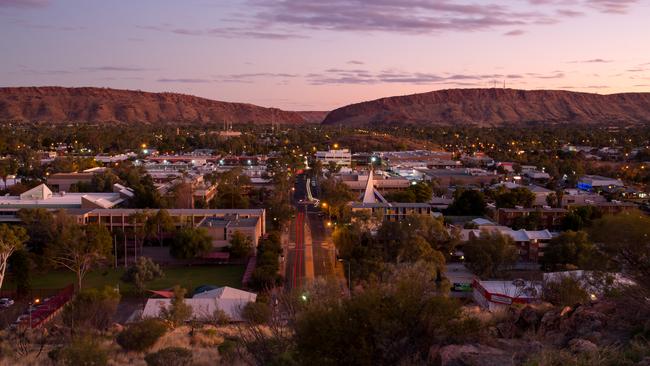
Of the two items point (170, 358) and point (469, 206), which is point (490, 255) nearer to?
point (469, 206)

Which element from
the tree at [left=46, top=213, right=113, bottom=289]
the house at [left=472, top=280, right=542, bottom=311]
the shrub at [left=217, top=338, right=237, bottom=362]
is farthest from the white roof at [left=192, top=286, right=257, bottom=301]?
the shrub at [left=217, top=338, right=237, bottom=362]

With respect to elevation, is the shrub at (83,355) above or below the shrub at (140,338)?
above

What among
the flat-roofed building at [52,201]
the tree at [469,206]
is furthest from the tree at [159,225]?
the tree at [469,206]

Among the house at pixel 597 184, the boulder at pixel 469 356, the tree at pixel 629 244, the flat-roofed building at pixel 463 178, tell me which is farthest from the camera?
the flat-roofed building at pixel 463 178

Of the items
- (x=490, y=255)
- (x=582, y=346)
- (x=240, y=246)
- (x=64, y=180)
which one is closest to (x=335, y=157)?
(x=64, y=180)

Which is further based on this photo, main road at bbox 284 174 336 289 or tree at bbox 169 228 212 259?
tree at bbox 169 228 212 259

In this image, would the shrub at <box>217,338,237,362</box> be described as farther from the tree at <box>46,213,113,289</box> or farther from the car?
the tree at <box>46,213,113,289</box>

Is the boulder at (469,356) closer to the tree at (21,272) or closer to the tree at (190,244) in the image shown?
the tree at (21,272)
